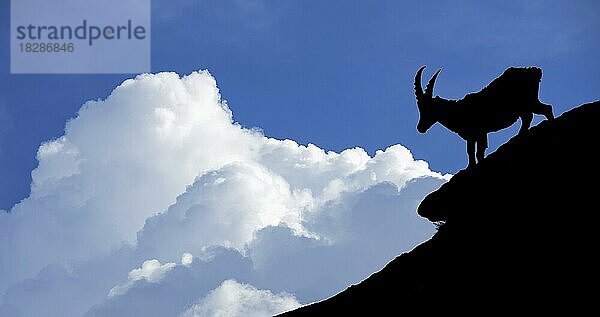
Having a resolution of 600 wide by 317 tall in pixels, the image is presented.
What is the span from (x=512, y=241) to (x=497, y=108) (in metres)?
5.88

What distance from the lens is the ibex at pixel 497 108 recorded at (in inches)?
713

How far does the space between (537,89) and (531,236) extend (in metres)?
6.59

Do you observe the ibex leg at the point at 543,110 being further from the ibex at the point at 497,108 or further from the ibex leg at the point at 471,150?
the ibex leg at the point at 471,150

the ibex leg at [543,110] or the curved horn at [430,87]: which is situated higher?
the curved horn at [430,87]

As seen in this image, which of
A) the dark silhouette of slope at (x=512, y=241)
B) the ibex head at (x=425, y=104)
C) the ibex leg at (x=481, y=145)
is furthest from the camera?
the ibex head at (x=425, y=104)

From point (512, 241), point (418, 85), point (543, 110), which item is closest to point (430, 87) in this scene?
point (418, 85)

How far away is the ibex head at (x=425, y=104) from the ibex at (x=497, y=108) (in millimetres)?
855

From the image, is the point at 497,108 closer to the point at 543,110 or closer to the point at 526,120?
the point at 526,120

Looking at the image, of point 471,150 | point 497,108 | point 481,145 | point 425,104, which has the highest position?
point 425,104

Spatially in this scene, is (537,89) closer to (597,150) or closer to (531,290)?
(597,150)

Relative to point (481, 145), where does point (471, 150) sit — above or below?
below

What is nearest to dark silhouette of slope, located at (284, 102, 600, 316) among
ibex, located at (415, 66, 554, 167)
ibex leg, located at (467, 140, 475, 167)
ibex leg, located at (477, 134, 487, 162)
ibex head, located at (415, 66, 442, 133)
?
ibex leg, located at (467, 140, 475, 167)

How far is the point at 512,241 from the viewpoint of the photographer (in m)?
13.5

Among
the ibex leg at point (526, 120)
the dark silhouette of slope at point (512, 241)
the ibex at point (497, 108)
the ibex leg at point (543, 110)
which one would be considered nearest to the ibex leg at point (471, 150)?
the ibex at point (497, 108)
